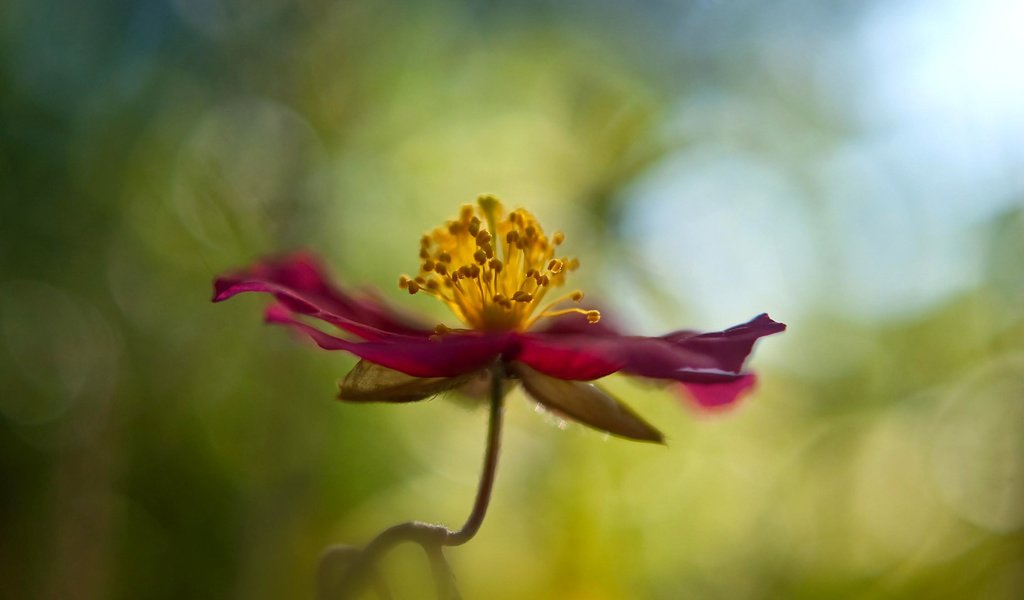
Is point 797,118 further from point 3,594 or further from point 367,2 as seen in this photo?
point 3,594

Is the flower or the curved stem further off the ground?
the flower

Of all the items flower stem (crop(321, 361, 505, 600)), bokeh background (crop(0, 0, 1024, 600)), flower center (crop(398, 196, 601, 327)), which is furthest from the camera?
bokeh background (crop(0, 0, 1024, 600))

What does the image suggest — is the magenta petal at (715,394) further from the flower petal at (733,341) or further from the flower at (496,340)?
the flower petal at (733,341)

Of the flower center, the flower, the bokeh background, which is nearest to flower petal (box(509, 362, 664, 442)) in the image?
the flower

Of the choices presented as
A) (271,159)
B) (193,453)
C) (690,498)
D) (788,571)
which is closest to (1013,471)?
(788,571)

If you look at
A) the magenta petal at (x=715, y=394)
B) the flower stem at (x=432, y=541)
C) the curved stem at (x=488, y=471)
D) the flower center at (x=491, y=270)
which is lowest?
the flower stem at (x=432, y=541)

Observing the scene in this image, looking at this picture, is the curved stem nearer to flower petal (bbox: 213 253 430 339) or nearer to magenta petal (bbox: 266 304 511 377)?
magenta petal (bbox: 266 304 511 377)

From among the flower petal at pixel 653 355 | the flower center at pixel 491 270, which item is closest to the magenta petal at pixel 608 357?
the flower petal at pixel 653 355
